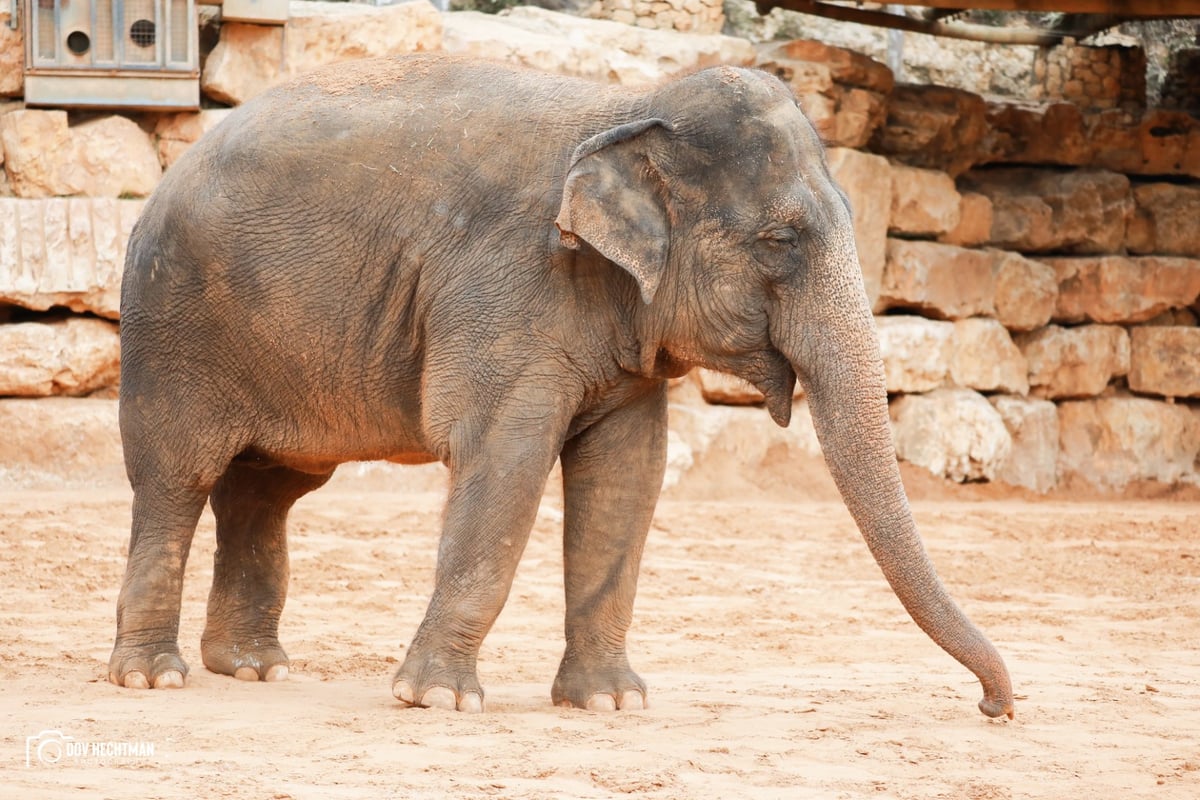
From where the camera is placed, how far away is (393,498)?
34.4 feet

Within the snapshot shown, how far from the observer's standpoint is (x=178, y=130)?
1080 cm

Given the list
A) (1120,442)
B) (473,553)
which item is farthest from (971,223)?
(473,553)

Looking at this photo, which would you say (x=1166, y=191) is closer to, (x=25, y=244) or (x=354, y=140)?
(x=25, y=244)

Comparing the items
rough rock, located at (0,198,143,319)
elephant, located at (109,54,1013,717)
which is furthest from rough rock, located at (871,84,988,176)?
elephant, located at (109,54,1013,717)

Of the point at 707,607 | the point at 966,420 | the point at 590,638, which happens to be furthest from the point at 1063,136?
the point at 590,638

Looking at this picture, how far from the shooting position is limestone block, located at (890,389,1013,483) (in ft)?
42.7

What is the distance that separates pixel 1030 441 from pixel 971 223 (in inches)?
73.8

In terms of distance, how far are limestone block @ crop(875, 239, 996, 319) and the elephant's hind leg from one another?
312 inches

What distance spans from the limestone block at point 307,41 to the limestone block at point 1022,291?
5.24 metres

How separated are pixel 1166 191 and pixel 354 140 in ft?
35.5

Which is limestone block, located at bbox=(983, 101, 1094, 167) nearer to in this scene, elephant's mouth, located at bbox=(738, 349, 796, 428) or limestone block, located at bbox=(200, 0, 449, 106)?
limestone block, located at bbox=(200, 0, 449, 106)

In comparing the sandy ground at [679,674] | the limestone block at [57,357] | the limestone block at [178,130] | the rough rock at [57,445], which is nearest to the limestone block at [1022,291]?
the sandy ground at [679,674]

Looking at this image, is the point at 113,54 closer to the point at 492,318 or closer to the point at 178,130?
the point at 178,130

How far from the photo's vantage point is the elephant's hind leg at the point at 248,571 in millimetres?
6008
